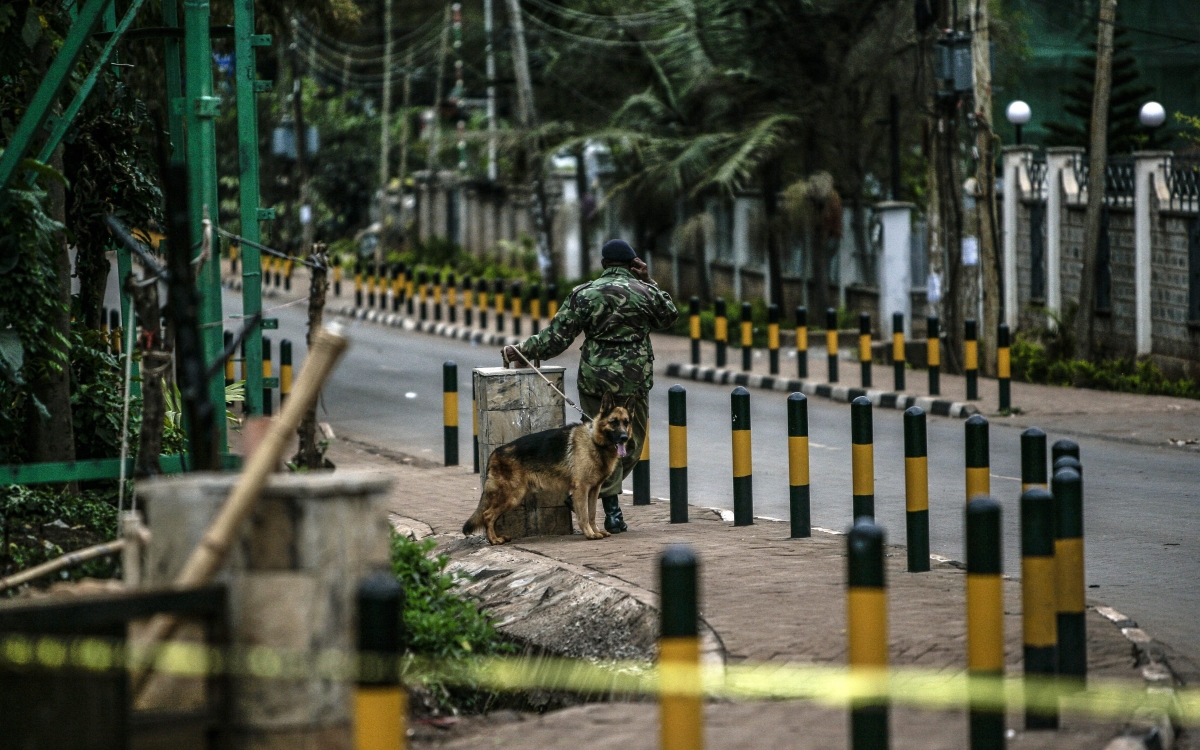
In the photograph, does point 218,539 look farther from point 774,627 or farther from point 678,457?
point 678,457

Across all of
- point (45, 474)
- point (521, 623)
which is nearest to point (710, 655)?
point (521, 623)

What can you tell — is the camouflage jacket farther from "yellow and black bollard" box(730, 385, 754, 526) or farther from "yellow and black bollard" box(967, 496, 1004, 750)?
"yellow and black bollard" box(967, 496, 1004, 750)

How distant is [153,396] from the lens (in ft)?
23.3

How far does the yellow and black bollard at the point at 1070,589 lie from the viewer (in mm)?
6199

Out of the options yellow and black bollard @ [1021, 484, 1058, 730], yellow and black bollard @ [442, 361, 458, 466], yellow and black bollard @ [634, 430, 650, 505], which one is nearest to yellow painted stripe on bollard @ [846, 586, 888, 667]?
yellow and black bollard @ [1021, 484, 1058, 730]

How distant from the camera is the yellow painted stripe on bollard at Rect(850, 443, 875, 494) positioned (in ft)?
30.6

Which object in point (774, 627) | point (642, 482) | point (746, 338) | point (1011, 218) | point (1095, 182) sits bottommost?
point (774, 627)

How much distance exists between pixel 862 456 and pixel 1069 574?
124 inches

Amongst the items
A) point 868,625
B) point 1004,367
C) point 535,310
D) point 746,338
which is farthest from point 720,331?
point 868,625

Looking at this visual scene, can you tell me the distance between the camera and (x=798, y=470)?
9688mm

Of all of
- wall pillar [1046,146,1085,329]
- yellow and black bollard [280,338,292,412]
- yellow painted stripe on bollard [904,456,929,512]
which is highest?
wall pillar [1046,146,1085,329]

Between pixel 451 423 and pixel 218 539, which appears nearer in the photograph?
pixel 218 539

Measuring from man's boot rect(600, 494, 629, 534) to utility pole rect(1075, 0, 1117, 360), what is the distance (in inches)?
455

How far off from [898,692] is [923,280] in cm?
2057
